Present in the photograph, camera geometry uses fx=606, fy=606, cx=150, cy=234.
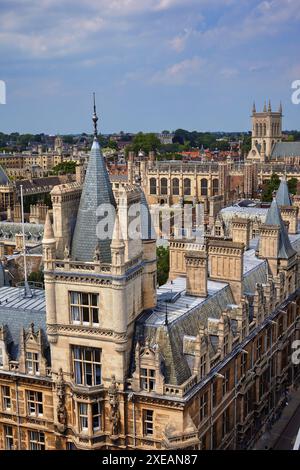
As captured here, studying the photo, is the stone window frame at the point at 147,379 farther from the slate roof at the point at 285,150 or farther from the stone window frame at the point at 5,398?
the slate roof at the point at 285,150

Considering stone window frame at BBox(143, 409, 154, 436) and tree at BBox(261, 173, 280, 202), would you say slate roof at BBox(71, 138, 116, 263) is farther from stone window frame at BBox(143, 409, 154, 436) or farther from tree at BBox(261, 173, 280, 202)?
tree at BBox(261, 173, 280, 202)

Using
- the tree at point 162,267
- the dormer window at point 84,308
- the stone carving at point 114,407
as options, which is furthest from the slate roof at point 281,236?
the stone carving at point 114,407

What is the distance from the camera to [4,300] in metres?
42.6

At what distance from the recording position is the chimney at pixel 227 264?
4375 centimetres

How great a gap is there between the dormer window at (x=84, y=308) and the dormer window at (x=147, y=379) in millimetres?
3778

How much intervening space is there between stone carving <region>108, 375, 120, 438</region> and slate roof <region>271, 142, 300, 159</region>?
162m

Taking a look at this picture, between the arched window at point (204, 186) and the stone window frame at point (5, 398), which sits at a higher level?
the arched window at point (204, 186)

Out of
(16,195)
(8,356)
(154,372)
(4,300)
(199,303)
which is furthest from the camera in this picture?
(16,195)

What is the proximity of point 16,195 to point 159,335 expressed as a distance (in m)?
93.0

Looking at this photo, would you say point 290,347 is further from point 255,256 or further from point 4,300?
point 4,300

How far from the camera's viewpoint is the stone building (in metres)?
33.2

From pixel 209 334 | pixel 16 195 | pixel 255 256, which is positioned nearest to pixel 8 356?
pixel 209 334

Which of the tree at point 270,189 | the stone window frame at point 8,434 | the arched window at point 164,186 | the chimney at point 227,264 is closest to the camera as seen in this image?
the stone window frame at point 8,434

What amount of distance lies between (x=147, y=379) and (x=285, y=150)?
170m
